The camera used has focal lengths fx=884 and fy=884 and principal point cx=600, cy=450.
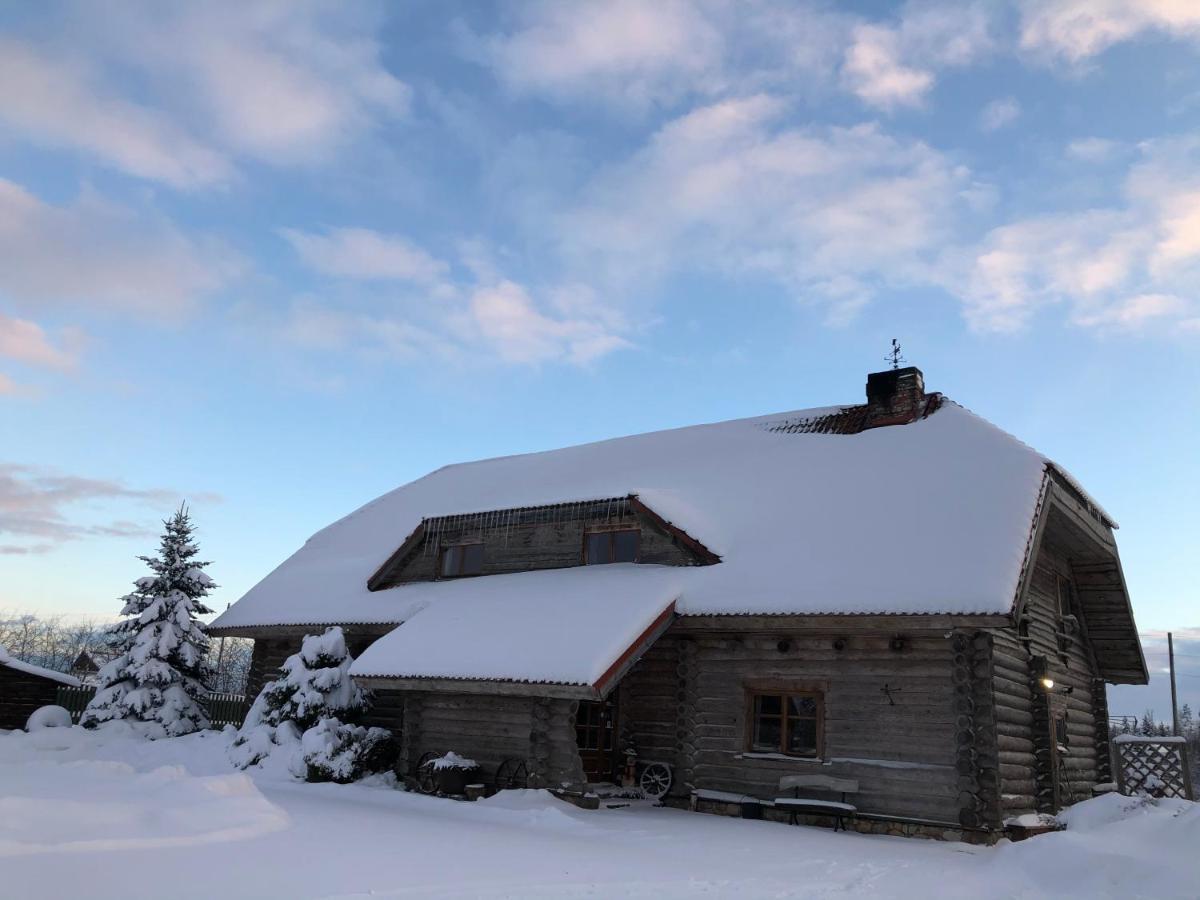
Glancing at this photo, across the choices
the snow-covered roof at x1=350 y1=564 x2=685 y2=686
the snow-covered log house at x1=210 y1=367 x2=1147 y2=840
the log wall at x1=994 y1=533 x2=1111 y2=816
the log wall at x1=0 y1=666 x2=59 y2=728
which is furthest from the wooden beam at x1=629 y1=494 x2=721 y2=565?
the log wall at x1=0 y1=666 x2=59 y2=728

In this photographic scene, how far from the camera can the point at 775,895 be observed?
348 inches

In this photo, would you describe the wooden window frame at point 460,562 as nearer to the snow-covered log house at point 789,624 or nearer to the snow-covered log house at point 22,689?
the snow-covered log house at point 789,624

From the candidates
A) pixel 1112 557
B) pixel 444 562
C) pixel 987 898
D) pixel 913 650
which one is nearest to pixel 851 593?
pixel 913 650

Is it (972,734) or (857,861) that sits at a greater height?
(972,734)

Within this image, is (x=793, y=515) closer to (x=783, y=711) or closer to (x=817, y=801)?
(x=783, y=711)

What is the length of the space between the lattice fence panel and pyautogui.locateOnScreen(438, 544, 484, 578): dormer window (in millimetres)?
14847

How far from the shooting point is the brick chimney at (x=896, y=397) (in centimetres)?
2027

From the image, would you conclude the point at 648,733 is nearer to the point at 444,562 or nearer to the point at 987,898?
the point at 444,562

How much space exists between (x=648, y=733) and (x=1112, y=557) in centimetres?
1152

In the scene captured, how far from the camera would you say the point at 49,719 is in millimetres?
25375

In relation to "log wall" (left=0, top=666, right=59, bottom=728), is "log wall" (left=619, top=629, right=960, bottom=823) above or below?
above

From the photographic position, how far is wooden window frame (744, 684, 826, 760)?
15.0 m

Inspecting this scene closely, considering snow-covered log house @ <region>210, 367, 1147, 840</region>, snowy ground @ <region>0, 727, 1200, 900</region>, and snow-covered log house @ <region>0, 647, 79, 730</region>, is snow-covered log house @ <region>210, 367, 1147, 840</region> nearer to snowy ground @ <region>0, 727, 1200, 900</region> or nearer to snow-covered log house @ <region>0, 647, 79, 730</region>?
snowy ground @ <region>0, 727, 1200, 900</region>

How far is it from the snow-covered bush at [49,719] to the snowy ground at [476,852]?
41.5 feet
